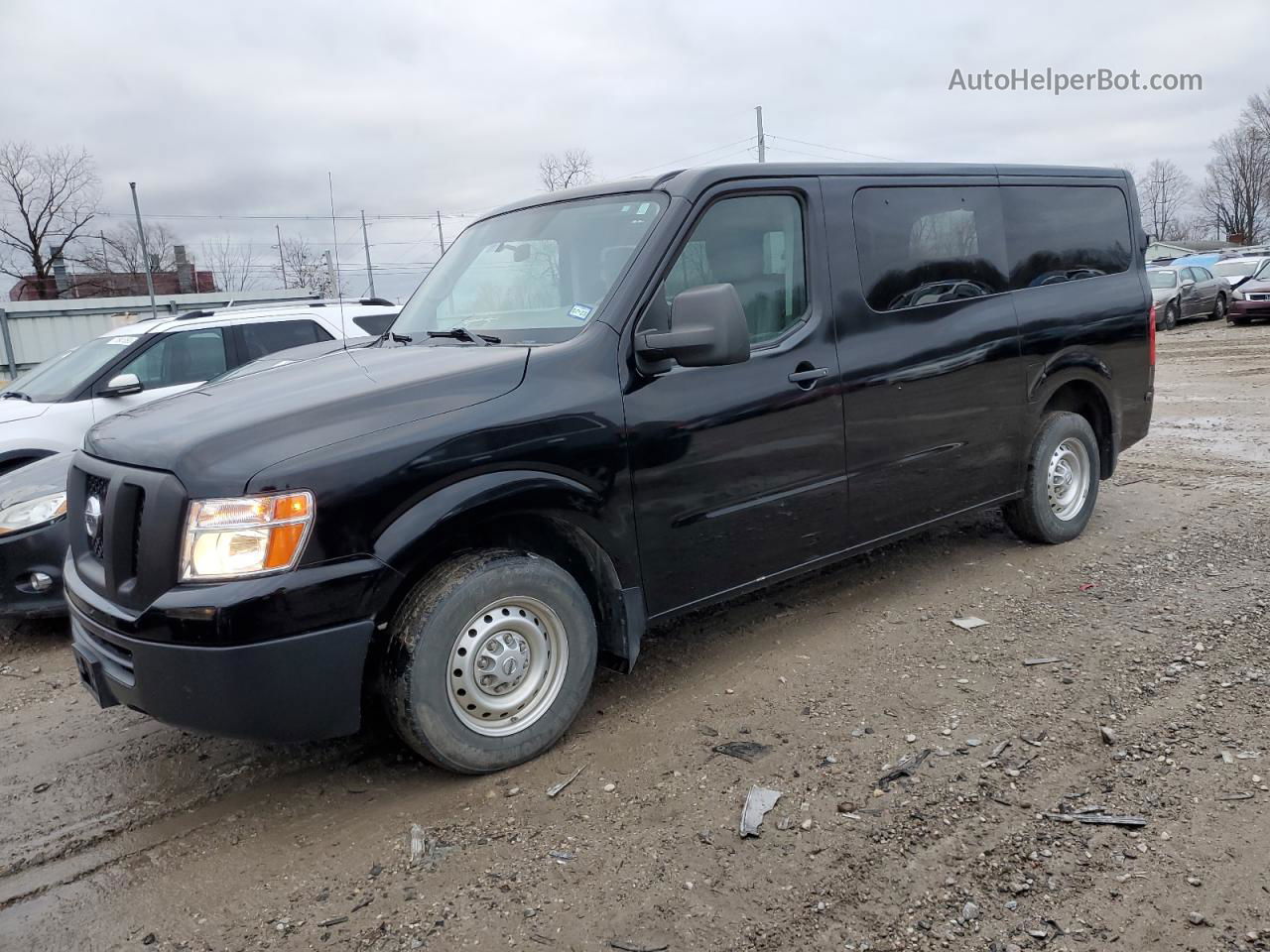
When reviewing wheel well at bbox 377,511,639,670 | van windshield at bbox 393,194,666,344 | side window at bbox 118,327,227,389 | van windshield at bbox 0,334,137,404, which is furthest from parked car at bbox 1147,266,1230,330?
wheel well at bbox 377,511,639,670

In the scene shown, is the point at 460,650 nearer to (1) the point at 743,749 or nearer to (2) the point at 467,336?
(1) the point at 743,749

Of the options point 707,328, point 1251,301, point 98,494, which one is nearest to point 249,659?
point 98,494

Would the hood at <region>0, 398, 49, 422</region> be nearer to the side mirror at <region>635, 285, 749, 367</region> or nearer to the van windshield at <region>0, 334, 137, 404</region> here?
the van windshield at <region>0, 334, 137, 404</region>

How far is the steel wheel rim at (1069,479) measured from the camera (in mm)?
5777

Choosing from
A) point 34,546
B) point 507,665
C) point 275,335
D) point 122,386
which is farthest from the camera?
point 275,335

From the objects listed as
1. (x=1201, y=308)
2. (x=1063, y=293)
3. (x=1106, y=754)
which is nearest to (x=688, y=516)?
(x=1106, y=754)

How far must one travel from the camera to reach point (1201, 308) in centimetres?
2486

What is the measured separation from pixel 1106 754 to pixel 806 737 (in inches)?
40.7

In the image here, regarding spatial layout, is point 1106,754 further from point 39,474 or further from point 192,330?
point 192,330

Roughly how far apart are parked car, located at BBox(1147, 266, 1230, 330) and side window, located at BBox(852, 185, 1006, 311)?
69.1 feet

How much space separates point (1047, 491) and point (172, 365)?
6.87 metres

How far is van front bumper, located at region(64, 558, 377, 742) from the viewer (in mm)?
2945

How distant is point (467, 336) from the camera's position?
4.07 metres

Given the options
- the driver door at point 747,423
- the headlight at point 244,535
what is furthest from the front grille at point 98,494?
the driver door at point 747,423
